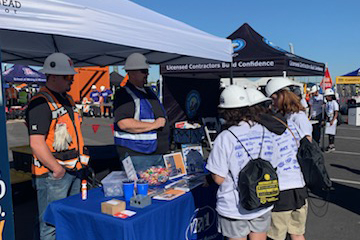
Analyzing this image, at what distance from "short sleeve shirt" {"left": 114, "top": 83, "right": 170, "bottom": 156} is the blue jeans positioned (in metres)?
0.59

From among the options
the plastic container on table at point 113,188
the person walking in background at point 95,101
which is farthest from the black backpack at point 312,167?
the person walking in background at point 95,101

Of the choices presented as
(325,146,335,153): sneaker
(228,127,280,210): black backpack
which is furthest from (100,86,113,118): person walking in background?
(228,127,280,210): black backpack

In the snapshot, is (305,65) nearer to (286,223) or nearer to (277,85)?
(277,85)

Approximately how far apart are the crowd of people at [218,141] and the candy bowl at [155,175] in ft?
0.47

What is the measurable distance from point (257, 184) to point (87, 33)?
141 cm

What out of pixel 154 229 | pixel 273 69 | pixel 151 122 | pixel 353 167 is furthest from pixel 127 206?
pixel 353 167

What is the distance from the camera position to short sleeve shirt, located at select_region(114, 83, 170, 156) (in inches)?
109

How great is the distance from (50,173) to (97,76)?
1922 cm

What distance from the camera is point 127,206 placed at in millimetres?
2209

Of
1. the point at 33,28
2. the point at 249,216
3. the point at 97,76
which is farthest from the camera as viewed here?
the point at 97,76

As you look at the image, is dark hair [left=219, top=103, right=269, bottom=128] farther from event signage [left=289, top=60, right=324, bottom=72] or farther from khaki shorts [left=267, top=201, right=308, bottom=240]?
event signage [left=289, top=60, right=324, bottom=72]

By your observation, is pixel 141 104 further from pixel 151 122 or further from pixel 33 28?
pixel 33 28

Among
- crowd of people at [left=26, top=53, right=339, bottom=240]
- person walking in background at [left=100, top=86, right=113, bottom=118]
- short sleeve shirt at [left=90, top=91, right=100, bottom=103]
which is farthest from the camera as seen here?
person walking in background at [left=100, top=86, right=113, bottom=118]

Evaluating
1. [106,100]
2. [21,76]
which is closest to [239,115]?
[21,76]
